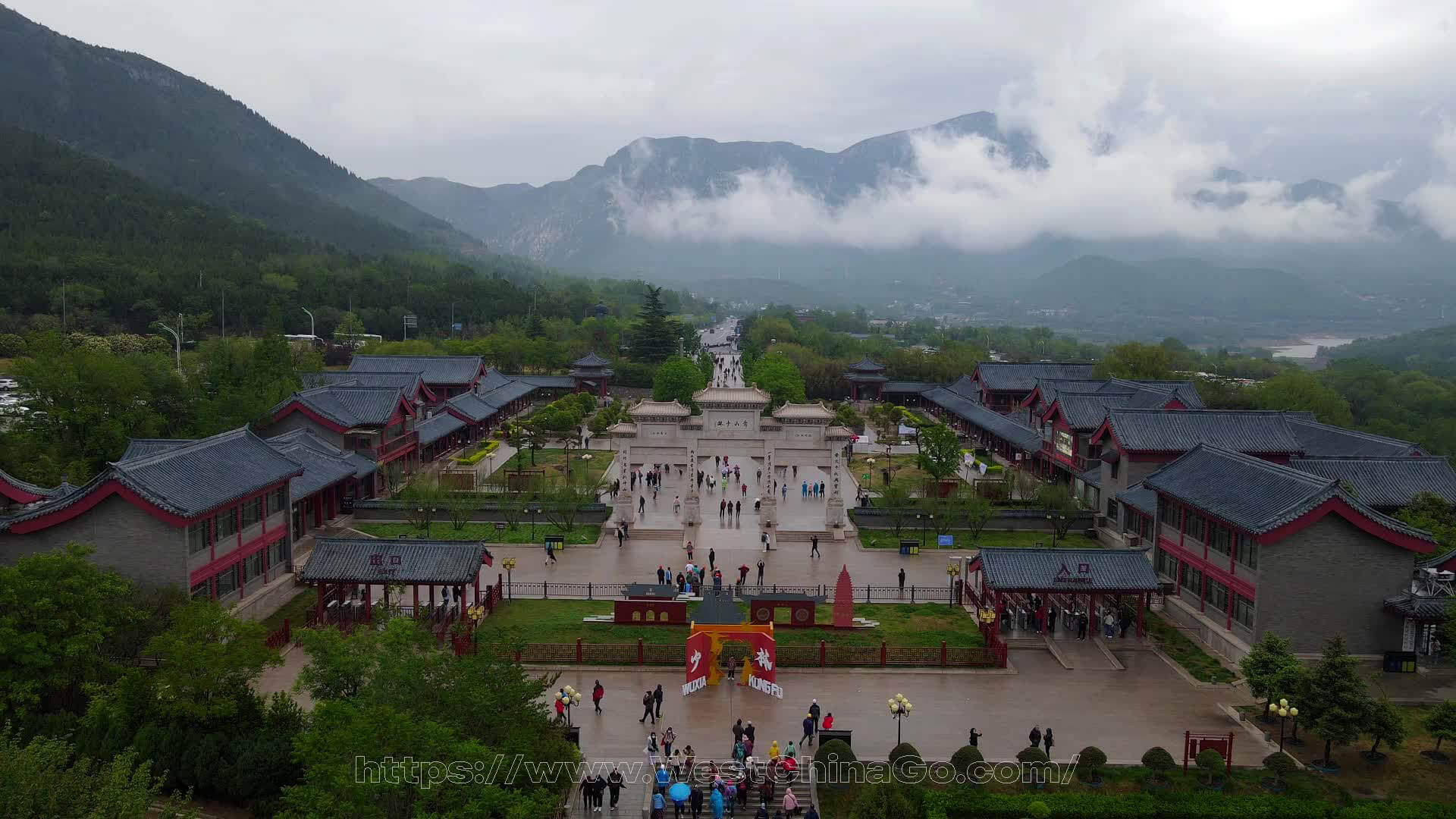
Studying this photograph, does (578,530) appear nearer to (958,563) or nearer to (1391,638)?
(958,563)

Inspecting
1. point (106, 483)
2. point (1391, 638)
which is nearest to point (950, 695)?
point (1391, 638)

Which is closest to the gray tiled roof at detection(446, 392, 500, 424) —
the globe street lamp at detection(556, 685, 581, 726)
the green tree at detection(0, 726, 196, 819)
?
the globe street lamp at detection(556, 685, 581, 726)

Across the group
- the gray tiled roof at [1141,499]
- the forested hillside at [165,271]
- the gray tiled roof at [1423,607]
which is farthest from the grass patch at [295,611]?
the forested hillside at [165,271]

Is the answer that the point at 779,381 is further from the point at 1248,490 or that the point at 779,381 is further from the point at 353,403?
the point at 1248,490

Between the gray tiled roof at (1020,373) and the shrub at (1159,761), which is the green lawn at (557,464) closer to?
the gray tiled roof at (1020,373)

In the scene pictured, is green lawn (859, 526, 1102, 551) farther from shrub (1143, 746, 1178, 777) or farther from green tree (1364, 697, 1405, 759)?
shrub (1143, 746, 1178, 777)

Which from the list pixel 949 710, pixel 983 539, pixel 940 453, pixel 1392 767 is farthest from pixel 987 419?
pixel 1392 767
